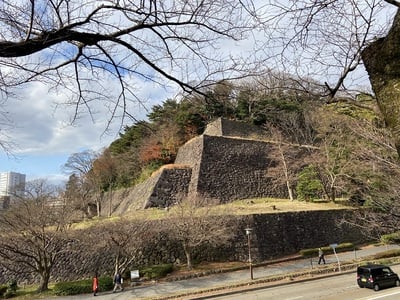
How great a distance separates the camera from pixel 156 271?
64.6ft

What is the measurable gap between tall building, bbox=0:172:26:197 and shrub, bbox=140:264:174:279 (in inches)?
331

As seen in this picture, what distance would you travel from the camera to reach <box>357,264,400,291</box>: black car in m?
14.9

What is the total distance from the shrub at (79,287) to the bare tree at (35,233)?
159 centimetres

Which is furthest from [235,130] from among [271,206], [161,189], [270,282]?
[270,282]

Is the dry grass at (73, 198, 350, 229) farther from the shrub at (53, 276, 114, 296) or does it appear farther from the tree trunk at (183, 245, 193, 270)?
the shrub at (53, 276, 114, 296)

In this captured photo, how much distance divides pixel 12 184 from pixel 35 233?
4867mm

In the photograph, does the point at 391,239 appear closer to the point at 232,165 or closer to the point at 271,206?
the point at 271,206

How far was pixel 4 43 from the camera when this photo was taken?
2.77 metres

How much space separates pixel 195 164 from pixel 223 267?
39.2 feet

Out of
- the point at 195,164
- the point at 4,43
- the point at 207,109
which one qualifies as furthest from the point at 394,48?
the point at 195,164

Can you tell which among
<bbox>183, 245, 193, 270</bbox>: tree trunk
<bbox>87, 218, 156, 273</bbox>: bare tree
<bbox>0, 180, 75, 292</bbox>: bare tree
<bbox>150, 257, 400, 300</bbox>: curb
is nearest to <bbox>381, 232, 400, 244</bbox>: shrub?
<bbox>150, 257, 400, 300</bbox>: curb

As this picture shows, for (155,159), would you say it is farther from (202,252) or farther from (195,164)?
(202,252)

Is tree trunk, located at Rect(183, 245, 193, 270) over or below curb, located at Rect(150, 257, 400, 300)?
over

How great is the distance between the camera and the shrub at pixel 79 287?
17.7 meters
